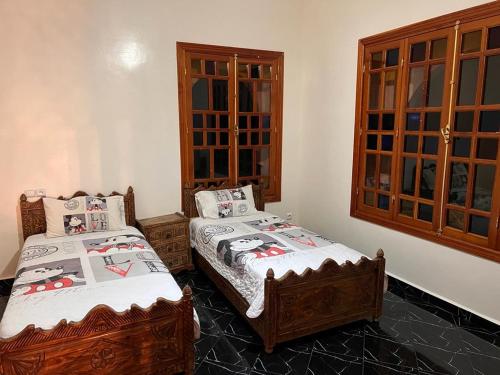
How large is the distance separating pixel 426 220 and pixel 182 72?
2.79 meters

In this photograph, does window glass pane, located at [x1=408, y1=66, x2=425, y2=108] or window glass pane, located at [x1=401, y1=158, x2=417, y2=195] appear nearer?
window glass pane, located at [x1=408, y1=66, x2=425, y2=108]

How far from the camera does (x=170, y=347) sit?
85.4 inches

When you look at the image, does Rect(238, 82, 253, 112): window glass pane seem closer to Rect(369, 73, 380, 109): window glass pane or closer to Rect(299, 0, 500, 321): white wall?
Rect(299, 0, 500, 321): white wall

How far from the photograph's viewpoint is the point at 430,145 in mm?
3229

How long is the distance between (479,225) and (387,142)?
111cm

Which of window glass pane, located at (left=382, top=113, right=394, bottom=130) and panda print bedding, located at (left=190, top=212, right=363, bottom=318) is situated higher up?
window glass pane, located at (left=382, top=113, right=394, bottom=130)

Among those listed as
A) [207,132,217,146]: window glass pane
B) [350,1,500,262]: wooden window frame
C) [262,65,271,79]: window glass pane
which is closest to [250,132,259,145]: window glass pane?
[207,132,217,146]: window glass pane

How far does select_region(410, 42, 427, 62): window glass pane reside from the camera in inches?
126

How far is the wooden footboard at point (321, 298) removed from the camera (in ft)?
8.09

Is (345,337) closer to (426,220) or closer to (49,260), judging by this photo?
(426,220)

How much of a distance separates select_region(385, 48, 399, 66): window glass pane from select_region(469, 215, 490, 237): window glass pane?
155 centimetres

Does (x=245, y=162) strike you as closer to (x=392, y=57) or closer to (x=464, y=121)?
(x=392, y=57)

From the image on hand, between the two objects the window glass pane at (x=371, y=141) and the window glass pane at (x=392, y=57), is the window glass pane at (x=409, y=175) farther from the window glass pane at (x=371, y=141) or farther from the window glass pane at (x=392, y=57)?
the window glass pane at (x=392, y=57)

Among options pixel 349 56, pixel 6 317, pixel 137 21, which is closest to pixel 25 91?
pixel 137 21
